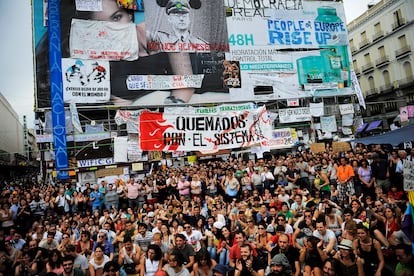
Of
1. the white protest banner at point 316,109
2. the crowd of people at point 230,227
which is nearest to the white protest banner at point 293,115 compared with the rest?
the white protest banner at point 316,109

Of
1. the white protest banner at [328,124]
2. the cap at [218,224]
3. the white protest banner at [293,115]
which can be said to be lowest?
the cap at [218,224]

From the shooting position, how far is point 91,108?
52.3 ft

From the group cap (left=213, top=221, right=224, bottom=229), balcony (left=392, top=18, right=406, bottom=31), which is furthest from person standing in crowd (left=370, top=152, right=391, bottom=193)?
balcony (left=392, top=18, right=406, bottom=31)

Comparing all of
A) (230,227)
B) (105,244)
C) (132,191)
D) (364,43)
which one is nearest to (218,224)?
(230,227)

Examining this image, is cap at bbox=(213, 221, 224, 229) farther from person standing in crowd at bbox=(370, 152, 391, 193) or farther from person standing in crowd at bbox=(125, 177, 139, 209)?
person standing in crowd at bbox=(370, 152, 391, 193)

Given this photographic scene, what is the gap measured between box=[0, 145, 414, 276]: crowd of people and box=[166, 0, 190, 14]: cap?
1044 cm

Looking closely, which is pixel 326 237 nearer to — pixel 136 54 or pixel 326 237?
pixel 326 237

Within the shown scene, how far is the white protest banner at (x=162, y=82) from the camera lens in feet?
53.9

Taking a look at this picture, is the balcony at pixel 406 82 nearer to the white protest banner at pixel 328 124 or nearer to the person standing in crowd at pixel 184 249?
the white protest banner at pixel 328 124

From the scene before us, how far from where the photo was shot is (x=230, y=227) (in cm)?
670

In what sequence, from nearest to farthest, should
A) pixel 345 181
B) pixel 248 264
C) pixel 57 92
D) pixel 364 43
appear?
pixel 248 264 < pixel 345 181 < pixel 57 92 < pixel 364 43

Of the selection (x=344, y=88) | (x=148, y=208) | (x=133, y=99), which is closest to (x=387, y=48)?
(x=344, y=88)

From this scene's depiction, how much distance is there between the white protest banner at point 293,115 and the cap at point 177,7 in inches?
294

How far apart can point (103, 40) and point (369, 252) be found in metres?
15.0
